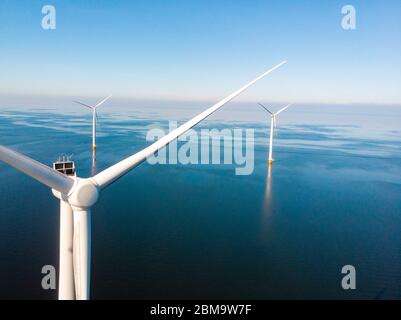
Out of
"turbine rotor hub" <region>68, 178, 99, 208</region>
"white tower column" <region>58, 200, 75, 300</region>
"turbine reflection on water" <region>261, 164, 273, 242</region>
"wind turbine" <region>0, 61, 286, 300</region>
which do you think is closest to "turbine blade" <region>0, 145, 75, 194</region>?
"wind turbine" <region>0, 61, 286, 300</region>

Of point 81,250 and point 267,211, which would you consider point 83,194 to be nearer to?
point 81,250

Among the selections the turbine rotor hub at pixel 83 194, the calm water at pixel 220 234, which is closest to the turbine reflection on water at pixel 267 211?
the calm water at pixel 220 234

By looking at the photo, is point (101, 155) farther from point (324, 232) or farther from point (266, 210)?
point (324, 232)

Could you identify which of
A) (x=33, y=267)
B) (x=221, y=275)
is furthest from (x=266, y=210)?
(x=33, y=267)

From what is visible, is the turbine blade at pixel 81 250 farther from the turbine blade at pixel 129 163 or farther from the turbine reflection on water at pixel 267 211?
the turbine reflection on water at pixel 267 211

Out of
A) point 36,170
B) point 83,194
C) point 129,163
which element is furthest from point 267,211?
point 36,170
